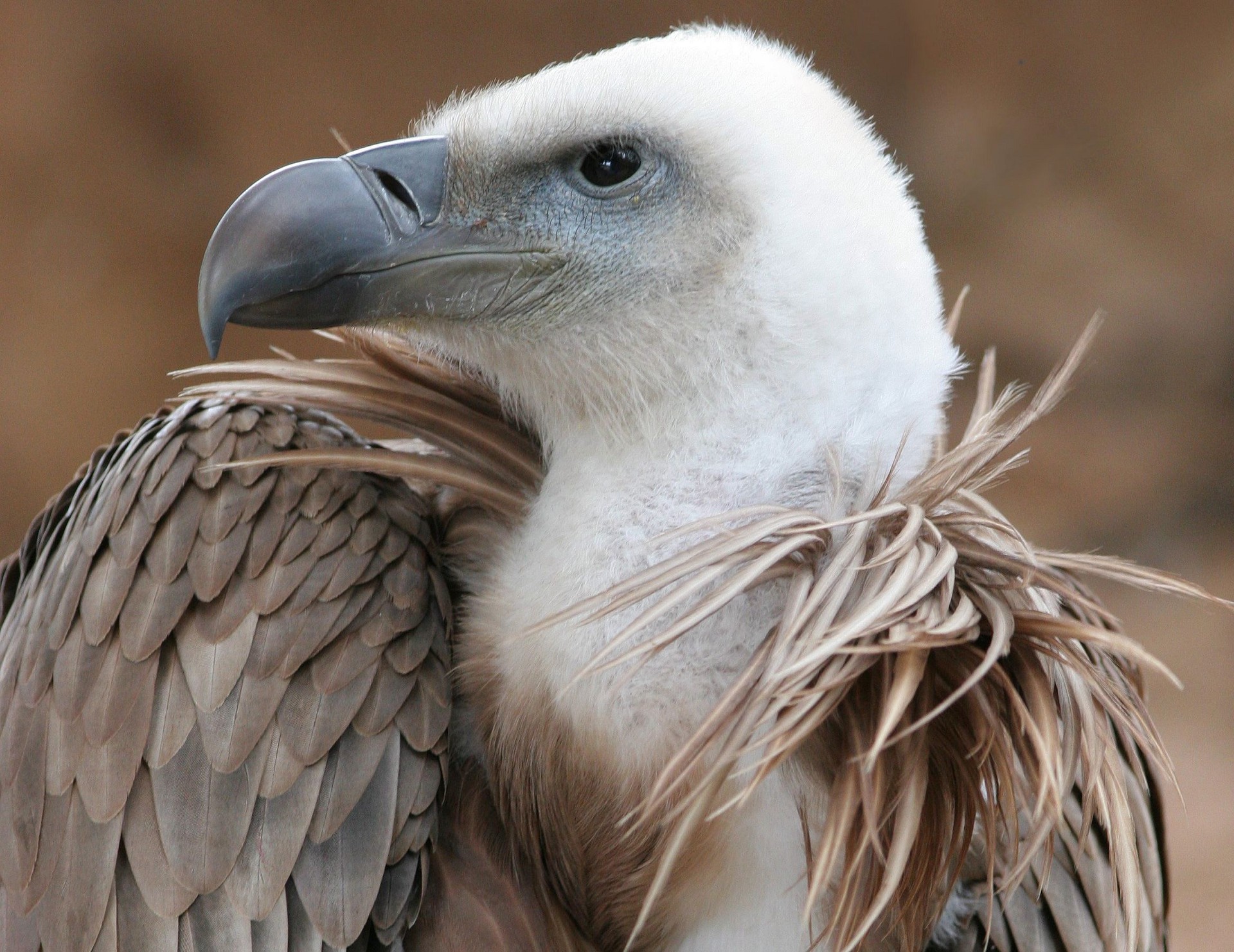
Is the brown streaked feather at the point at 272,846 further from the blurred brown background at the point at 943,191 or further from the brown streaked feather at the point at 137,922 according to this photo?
the blurred brown background at the point at 943,191

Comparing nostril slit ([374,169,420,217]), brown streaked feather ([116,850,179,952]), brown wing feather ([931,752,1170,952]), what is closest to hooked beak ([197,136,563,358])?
nostril slit ([374,169,420,217])

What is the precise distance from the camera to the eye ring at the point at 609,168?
1.60m

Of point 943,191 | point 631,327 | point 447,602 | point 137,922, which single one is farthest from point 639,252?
point 943,191

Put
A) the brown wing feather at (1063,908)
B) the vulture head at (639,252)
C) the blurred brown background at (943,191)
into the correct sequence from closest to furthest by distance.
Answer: the vulture head at (639,252)
the brown wing feather at (1063,908)
the blurred brown background at (943,191)

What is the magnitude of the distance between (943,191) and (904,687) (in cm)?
379

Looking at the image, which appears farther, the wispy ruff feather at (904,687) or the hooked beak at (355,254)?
the hooked beak at (355,254)

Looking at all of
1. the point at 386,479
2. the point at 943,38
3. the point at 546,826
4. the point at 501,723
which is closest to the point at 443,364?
the point at 386,479

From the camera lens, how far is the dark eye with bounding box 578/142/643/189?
1.60 m

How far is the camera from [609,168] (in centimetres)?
161

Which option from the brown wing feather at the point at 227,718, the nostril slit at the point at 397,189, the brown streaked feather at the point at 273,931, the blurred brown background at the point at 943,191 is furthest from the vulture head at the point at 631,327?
the blurred brown background at the point at 943,191

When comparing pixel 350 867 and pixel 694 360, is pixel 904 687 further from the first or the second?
pixel 350 867

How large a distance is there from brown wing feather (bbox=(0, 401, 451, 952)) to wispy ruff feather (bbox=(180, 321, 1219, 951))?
0.12 metres

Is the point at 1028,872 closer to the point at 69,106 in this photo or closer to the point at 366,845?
the point at 366,845

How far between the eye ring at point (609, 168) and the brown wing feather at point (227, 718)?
45 centimetres
